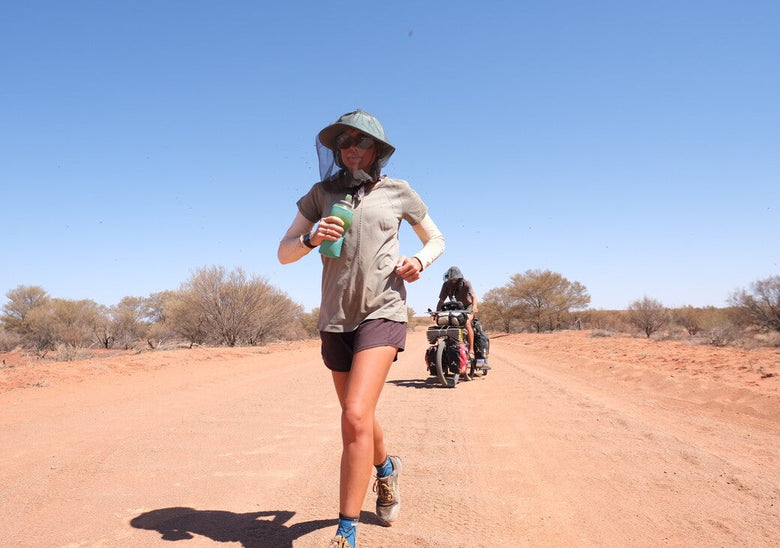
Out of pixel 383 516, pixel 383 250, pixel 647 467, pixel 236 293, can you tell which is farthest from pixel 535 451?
pixel 236 293

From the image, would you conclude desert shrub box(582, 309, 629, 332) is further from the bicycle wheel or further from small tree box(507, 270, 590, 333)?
the bicycle wheel

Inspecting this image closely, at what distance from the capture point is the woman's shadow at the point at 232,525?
2551mm

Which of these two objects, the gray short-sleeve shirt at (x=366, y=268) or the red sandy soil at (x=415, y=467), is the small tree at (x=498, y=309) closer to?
the red sandy soil at (x=415, y=467)

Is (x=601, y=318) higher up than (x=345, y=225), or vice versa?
(x=601, y=318)

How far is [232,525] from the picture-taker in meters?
2.72

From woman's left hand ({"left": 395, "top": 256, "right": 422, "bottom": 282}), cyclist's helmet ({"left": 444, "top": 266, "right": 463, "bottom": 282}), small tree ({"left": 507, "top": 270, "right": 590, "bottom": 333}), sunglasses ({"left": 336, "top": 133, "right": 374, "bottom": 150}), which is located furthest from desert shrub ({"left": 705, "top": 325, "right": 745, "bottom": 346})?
small tree ({"left": 507, "top": 270, "right": 590, "bottom": 333})

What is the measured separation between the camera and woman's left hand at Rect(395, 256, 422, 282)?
2570 mm

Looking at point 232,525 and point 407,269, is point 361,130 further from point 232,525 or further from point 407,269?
point 232,525

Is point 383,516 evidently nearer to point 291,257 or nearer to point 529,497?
point 529,497

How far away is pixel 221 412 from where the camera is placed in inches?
235

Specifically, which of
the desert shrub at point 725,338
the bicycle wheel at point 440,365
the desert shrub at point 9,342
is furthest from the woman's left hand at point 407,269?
the desert shrub at point 9,342

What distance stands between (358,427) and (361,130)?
1486 millimetres

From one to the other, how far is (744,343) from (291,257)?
20.2 meters

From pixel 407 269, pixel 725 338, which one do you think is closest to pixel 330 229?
pixel 407 269
